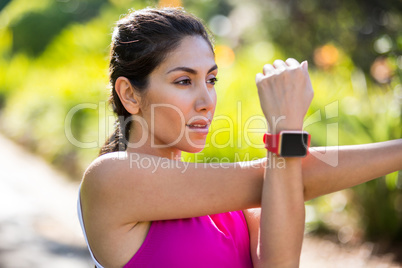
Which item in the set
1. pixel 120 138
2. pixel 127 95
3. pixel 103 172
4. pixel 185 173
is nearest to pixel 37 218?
pixel 120 138

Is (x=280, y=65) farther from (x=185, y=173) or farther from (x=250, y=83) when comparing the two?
(x=250, y=83)

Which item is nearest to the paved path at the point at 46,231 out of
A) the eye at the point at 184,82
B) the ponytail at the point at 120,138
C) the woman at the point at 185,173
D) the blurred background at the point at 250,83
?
the blurred background at the point at 250,83

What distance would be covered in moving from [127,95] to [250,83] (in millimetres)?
5067

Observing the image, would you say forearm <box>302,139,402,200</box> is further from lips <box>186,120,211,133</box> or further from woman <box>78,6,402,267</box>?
lips <box>186,120,211,133</box>

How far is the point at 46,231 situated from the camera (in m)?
5.96

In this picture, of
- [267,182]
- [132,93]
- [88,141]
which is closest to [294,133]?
[267,182]

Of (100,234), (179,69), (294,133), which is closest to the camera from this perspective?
(294,133)

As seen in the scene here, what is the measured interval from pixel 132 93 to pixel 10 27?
A: 14.3m

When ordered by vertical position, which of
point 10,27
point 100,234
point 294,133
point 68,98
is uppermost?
point 10,27

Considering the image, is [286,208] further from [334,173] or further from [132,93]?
[132,93]

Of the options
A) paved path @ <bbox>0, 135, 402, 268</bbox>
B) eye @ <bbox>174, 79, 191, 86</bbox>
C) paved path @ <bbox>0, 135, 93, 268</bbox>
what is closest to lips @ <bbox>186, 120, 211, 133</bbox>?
eye @ <bbox>174, 79, 191, 86</bbox>

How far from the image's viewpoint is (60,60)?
11.3 m

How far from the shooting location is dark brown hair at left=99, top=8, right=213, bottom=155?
202 cm

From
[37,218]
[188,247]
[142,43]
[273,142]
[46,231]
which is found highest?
[142,43]
